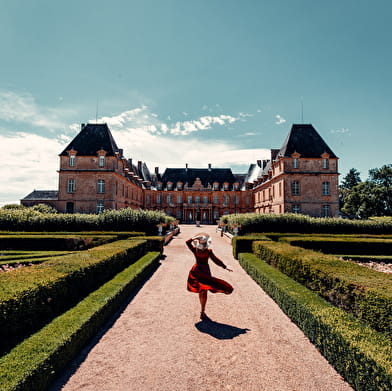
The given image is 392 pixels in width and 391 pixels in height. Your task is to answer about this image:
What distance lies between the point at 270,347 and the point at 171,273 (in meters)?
5.51

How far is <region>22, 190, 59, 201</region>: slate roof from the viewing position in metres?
40.5

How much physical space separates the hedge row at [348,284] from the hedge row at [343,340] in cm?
24

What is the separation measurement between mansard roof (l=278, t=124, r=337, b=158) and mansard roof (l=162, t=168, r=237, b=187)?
20.8 metres

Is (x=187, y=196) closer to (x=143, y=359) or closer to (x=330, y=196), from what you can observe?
(x=330, y=196)

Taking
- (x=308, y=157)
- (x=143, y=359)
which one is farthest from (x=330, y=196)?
(x=143, y=359)

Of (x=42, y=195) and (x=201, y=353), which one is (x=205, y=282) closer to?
(x=201, y=353)

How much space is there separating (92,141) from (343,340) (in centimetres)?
3262

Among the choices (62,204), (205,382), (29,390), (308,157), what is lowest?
(205,382)

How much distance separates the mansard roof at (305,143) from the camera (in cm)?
3238

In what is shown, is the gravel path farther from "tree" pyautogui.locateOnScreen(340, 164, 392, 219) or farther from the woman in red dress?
"tree" pyautogui.locateOnScreen(340, 164, 392, 219)

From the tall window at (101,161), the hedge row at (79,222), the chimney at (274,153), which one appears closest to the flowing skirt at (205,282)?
the hedge row at (79,222)

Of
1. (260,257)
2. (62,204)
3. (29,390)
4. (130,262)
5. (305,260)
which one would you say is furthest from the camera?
(62,204)

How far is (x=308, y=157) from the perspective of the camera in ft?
105

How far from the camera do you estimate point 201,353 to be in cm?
433
